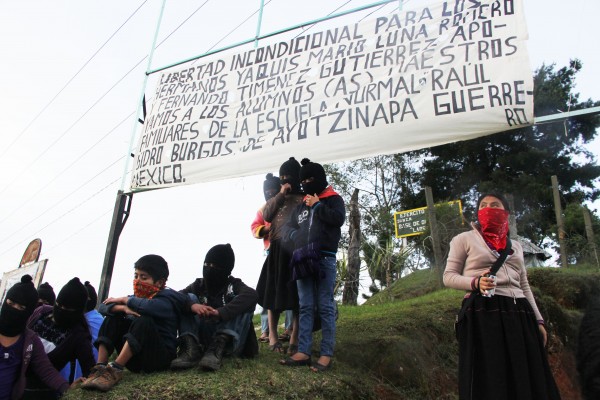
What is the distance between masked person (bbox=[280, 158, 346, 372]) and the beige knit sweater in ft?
3.07

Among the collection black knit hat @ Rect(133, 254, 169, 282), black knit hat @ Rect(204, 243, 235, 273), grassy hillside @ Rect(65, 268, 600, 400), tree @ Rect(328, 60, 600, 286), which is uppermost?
tree @ Rect(328, 60, 600, 286)

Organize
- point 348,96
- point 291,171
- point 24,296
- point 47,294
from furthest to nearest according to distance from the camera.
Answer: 1. point 47,294
2. point 348,96
3. point 291,171
4. point 24,296

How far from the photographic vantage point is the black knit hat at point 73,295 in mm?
3721

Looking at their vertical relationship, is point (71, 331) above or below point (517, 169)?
below

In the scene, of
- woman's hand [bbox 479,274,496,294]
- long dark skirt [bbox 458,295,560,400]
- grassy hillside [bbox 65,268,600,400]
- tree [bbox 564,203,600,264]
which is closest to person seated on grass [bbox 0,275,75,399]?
grassy hillside [bbox 65,268,600,400]

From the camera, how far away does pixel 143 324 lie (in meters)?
3.33

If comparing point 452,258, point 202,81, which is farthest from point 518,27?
point 202,81

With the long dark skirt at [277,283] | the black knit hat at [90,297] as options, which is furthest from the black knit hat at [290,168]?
the black knit hat at [90,297]

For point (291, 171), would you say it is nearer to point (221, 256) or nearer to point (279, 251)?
point (279, 251)

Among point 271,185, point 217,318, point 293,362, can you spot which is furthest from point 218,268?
point 271,185

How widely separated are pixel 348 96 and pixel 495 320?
2.40 meters

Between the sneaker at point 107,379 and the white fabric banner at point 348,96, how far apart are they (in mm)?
2237

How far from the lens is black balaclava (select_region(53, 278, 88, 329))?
3.72m

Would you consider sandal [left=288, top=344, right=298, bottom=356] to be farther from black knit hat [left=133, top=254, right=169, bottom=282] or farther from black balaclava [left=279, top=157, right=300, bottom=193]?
black balaclava [left=279, top=157, right=300, bottom=193]
